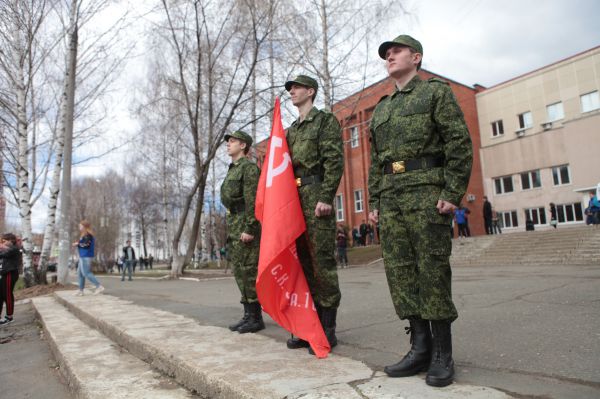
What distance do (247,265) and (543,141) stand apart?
31728 millimetres

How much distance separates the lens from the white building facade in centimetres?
2712

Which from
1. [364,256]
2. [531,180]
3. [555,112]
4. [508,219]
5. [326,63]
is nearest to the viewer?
[326,63]

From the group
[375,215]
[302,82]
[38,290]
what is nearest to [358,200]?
[38,290]

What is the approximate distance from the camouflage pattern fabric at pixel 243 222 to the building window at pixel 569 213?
98.5ft

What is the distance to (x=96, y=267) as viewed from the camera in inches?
1690

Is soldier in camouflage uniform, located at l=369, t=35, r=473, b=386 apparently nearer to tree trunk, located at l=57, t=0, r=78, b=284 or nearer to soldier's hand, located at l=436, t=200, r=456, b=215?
soldier's hand, located at l=436, t=200, r=456, b=215

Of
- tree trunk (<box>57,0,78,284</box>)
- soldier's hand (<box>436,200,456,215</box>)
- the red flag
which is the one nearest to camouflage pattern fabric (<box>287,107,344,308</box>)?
the red flag

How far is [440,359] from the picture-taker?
8.18 feet

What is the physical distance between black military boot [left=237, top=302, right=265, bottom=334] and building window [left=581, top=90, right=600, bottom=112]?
31778 millimetres

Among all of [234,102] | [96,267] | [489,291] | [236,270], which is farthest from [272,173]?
[96,267]

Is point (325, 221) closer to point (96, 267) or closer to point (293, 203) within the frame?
point (293, 203)

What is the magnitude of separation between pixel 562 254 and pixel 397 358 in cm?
1332

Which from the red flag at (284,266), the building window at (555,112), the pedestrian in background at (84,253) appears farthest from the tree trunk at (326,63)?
the building window at (555,112)

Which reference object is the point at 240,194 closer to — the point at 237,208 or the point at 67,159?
the point at 237,208
